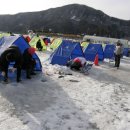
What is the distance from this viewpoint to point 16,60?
10.1m

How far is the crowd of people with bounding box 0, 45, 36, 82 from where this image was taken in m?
10.0

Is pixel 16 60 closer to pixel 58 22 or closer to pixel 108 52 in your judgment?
pixel 108 52

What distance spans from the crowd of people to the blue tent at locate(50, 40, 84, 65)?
481 cm

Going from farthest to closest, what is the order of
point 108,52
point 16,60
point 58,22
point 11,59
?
point 58,22 < point 108,52 < point 16,60 < point 11,59

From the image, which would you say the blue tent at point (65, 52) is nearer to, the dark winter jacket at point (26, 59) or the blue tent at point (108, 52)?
the dark winter jacket at point (26, 59)

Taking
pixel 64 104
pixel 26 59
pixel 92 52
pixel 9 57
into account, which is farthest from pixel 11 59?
pixel 92 52

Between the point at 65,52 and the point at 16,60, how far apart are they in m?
7.50

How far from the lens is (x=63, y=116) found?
24.8 feet

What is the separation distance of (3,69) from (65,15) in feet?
632

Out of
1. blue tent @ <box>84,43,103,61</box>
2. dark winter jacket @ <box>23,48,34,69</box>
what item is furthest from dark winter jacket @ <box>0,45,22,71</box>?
blue tent @ <box>84,43,103,61</box>

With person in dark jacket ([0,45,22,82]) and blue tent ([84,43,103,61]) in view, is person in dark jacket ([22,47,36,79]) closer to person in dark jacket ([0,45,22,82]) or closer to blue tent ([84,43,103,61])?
person in dark jacket ([0,45,22,82])

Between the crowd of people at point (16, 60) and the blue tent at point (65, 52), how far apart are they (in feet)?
15.8

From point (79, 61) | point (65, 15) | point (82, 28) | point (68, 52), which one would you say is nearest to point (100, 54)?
point (68, 52)

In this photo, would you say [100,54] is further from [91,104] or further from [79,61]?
[91,104]
